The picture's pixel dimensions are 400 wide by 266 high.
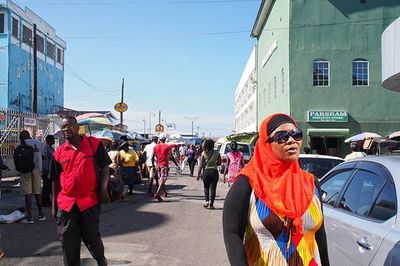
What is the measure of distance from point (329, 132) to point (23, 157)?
79.7 ft

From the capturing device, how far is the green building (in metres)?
31.6

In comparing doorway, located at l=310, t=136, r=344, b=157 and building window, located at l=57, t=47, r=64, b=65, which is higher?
building window, located at l=57, t=47, r=64, b=65

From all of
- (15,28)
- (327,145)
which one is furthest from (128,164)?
(15,28)

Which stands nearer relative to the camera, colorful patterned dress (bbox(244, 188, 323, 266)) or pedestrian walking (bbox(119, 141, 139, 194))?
colorful patterned dress (bbox(244, 188, 323, 266))

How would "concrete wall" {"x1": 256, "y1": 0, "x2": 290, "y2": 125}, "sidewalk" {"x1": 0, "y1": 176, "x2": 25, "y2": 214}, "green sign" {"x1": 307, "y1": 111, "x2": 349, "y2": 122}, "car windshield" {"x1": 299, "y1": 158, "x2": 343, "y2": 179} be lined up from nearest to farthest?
"car windshield" {"x1": 299, "y1": 158, "x2": 343, "y2": 179}
"sidewalk" {"x1": 0, "y1": 176, "x2": 25, "y2": 214}
"green sign" {"x1": 307, "y1": 111, "x2": 349, "y2": 122}
"concrete wall" {"x1": 256, "y1": 0, "x2": 290, "y2": 125}

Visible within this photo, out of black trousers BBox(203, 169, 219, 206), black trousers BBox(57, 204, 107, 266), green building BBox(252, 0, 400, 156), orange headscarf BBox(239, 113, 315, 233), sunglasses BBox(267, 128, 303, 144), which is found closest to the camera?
orange headscarf BBox(239, 113, 315, 233)

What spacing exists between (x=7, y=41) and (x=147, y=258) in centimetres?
4144

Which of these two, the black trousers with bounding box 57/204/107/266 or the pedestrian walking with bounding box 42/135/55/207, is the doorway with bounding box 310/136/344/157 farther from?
the black trousers with bounding box 57/204/107/266

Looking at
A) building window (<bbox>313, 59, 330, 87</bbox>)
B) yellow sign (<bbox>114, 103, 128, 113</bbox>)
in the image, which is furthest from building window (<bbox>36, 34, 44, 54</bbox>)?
building window (<bbox>313, 59, 330, 87</bbox>)

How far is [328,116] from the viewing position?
3152 centimetres

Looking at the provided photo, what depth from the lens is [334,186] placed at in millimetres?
5266

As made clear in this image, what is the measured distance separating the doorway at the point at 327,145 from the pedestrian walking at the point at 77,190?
91.1ft

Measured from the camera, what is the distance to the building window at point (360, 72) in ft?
104

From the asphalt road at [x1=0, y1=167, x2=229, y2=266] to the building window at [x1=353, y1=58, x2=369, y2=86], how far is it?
20837 mm
